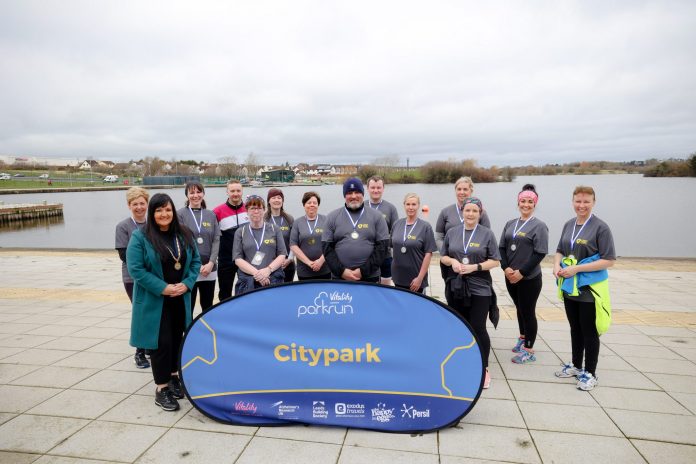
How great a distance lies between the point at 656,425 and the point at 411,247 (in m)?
2.43

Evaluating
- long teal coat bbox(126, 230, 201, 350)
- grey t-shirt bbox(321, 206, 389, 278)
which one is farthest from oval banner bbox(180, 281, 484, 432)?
grey t-shirt bbox(321, 206, 389, 278)

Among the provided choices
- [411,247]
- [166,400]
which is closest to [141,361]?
[166,400]

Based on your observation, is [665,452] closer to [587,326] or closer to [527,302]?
[587,326]

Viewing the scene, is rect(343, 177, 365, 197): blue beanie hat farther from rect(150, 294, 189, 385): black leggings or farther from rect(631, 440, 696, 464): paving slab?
rect(631, 440, 696, 464): paving slab

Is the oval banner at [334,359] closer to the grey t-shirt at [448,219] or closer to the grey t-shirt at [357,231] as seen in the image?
the grey t-shirt at [357,231]

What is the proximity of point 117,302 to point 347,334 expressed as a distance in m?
5.44

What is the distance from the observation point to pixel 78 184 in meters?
103

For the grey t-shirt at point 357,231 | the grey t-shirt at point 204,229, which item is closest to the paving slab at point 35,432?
the grey t-shirt at point 204,229

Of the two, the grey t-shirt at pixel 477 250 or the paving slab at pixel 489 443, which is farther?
the grey t-shirt at pixel 477 250

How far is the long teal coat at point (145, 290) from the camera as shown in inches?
128

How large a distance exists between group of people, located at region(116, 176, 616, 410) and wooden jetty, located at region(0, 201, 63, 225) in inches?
1712

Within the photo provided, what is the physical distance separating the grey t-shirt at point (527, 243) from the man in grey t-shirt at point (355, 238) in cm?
131

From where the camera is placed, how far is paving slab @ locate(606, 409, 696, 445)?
2.88 m

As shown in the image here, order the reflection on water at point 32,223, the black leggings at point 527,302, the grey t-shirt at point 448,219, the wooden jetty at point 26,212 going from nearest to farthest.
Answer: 1. the black leggings at point 527,302
2. the grey t-shirt at point 448,219
3. the reflection on water at point 32,223
4. the wooden jetty at point 26,212
